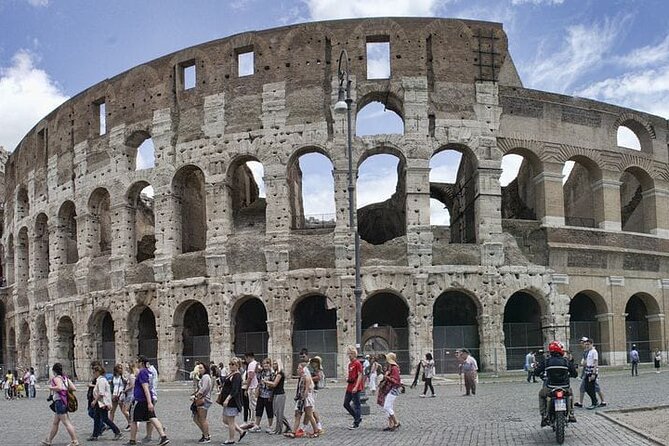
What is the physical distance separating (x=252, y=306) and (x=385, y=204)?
8484 mm

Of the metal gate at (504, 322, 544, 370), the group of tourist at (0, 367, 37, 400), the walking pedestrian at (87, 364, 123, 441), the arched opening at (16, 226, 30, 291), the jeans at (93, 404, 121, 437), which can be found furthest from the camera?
the arched opening at (16, 226, 30, 291)

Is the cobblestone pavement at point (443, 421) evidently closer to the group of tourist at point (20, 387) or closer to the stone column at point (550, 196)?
the group of tourist at point (20, 387)

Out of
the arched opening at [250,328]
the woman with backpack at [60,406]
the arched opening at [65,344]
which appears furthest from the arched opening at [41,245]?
the woman with backpack at [60,406]

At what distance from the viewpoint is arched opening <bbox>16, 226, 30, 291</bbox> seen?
133 ft

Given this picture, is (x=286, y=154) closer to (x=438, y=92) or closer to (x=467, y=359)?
(x=438, y=92)

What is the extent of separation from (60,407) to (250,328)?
20669 mm

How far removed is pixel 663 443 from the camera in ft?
33.4

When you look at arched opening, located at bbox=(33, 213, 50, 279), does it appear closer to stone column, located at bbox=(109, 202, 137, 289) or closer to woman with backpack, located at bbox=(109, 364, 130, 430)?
stone column, located at bbox=(109, 202, 137, 289)

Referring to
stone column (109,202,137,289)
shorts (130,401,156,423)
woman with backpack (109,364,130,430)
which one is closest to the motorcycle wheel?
shorts (130,401,156,423)

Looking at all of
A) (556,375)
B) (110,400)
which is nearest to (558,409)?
(556,375)

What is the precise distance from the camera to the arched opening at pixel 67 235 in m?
36.2

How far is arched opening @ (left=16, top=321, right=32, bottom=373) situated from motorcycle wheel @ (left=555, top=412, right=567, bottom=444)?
3375 centimetres

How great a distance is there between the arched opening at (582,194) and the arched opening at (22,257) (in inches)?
1029

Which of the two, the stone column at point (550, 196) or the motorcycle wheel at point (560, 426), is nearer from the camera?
the motorcycle wheel at point (560, 426)
